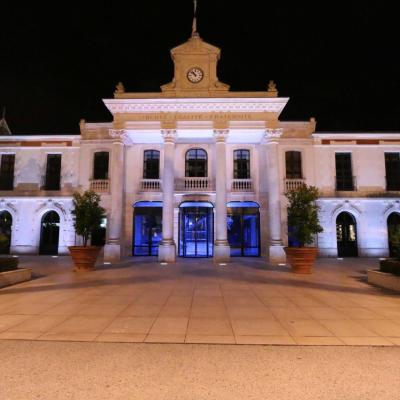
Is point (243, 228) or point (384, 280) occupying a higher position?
point (243, 228)

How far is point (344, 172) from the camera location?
20672 millimetres

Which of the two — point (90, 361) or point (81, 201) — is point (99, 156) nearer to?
point (81, 201)

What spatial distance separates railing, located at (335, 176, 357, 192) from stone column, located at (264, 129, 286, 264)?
235 inches

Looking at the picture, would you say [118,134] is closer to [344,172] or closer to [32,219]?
[32,219]

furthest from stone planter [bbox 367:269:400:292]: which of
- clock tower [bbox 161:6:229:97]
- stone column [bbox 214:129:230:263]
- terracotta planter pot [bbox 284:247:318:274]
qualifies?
clock tower [bbox 161:6:229:97]

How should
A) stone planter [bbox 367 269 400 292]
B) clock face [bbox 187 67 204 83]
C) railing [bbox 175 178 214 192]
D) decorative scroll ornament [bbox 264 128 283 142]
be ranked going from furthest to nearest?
railing [bbox 175 178 214 192] → clock face [bbox 187 67 204 83] → decorative scroll ornament [bbox 264 128 283 142] → stone planter [bbox 367 269 400 292]

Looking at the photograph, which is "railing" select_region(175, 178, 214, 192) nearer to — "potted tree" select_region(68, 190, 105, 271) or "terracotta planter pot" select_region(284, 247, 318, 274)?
"potted tree" select_region(68, 190, 105, 271)

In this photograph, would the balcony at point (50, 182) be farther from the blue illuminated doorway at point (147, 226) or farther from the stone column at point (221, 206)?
the stone column at point (221, 206)

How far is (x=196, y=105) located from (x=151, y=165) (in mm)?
5716

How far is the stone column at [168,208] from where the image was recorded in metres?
16.7

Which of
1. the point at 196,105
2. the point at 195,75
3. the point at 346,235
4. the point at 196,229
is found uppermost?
the point at 195,75

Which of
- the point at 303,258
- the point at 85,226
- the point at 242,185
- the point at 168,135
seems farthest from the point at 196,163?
the point at 303,258

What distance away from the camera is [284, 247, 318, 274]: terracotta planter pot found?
1234cm

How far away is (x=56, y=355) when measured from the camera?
422cm
